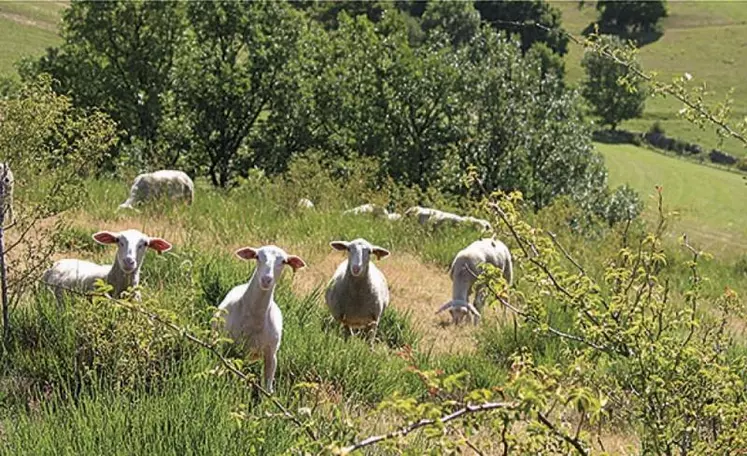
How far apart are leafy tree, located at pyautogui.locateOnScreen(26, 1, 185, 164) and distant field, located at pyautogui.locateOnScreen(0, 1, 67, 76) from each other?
1123 centimetres

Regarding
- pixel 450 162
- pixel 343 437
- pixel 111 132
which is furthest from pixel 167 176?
pixel 450 162

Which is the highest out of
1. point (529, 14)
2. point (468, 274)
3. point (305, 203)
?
point (529, 14)

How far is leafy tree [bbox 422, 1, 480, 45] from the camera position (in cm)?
6700

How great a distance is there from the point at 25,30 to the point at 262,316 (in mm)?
47617

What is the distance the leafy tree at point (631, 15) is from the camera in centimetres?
9519

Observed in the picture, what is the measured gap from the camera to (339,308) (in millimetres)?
7648

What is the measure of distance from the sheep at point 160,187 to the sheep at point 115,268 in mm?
6761

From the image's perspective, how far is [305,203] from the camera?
15055 mm

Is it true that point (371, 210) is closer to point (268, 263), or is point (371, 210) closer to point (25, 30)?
point (268, 263)

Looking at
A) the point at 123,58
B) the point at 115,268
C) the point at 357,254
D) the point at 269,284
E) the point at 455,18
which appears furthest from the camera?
the point at 455,18

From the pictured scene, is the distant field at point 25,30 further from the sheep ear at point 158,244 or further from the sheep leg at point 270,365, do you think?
the sheep leg at point 270,365

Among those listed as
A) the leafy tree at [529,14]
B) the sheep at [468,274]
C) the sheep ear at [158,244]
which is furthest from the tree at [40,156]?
the leafy tree at [529,14]

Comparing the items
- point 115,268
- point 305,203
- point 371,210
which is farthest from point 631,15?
point 115,268

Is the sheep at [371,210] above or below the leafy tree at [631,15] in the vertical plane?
below
